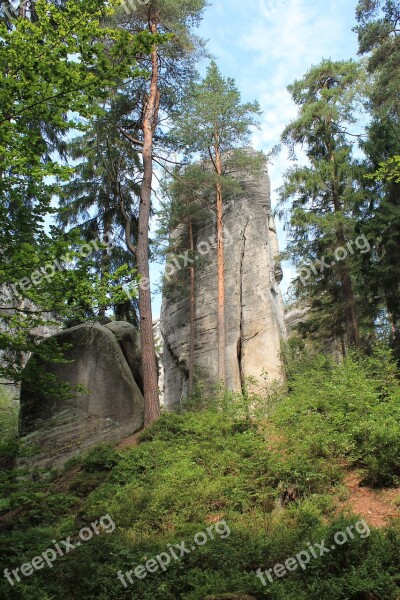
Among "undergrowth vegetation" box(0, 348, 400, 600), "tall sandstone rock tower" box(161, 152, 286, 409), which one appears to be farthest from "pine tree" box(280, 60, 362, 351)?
"undergrowth vegetation" box(0, 348, 400, 600)

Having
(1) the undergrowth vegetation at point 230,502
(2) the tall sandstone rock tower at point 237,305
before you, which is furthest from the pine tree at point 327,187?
(1) the undergrowth vegetation at point 230,502

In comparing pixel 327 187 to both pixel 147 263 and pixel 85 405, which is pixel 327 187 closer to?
pixel 147 263

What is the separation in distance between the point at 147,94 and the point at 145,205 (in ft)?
14.6

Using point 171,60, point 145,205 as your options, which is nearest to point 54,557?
point 145,205

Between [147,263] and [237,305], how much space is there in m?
5.92

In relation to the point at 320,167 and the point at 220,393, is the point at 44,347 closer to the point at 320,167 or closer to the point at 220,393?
the point at 220,393

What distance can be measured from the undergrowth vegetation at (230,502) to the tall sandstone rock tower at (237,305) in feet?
18.9

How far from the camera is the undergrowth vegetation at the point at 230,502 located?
562cm

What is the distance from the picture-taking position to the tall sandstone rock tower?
1905 cm

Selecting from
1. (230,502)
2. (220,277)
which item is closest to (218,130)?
(220,277)

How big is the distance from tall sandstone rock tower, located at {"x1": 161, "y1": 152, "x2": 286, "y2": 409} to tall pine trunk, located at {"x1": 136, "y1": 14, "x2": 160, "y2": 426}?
16.7 ft

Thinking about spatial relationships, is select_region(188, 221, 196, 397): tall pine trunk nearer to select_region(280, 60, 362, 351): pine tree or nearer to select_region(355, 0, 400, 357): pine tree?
select_region(280, 60, 362, 351): pine tree

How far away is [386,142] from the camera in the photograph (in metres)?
16.1

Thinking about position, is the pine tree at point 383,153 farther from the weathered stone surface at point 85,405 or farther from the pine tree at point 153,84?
the weathered stone surface at point 85,405
